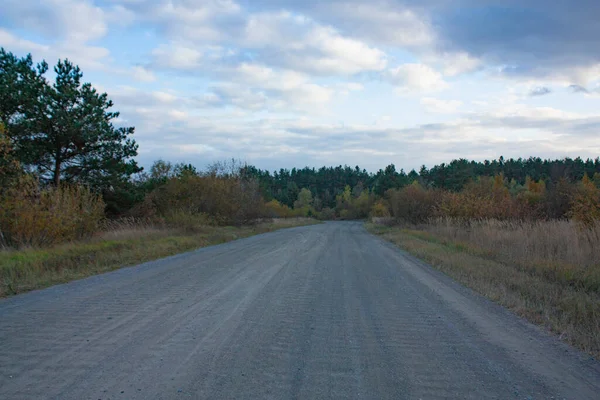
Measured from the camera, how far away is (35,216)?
16.8 meters

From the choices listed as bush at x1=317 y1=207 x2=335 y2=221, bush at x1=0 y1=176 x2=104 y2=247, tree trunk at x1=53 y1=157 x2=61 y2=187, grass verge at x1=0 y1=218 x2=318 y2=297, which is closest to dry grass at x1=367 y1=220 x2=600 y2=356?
grass verge at x1=0 y1=218 x2=318 y2=297

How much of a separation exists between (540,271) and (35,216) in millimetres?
17269

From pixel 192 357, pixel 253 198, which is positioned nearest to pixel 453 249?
pixel 192 357

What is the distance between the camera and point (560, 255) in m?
13.8

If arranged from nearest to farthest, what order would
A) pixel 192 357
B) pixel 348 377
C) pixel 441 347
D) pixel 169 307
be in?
pixel 348 377 → pixel 192 357 → pixel 441 347 → pixel 169 307

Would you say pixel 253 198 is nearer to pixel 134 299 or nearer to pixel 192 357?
pixel 134 299

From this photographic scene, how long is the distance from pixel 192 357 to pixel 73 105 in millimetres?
23466

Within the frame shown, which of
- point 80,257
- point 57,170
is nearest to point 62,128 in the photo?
point 57,170

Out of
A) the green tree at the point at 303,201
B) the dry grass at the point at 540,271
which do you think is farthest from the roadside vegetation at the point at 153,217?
the green tree at the point at 303,201

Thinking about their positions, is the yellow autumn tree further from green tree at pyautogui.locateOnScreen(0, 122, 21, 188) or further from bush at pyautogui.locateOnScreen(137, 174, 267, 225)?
bush at pyautogui.locateOnScreen(137, 174, 267, 225)

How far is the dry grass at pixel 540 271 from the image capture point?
7394 millimetres

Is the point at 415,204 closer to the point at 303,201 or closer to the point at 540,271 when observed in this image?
the point at 540,271

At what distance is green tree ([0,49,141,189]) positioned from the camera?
860 inches

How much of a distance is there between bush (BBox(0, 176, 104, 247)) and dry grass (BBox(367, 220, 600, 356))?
47.3 ft
